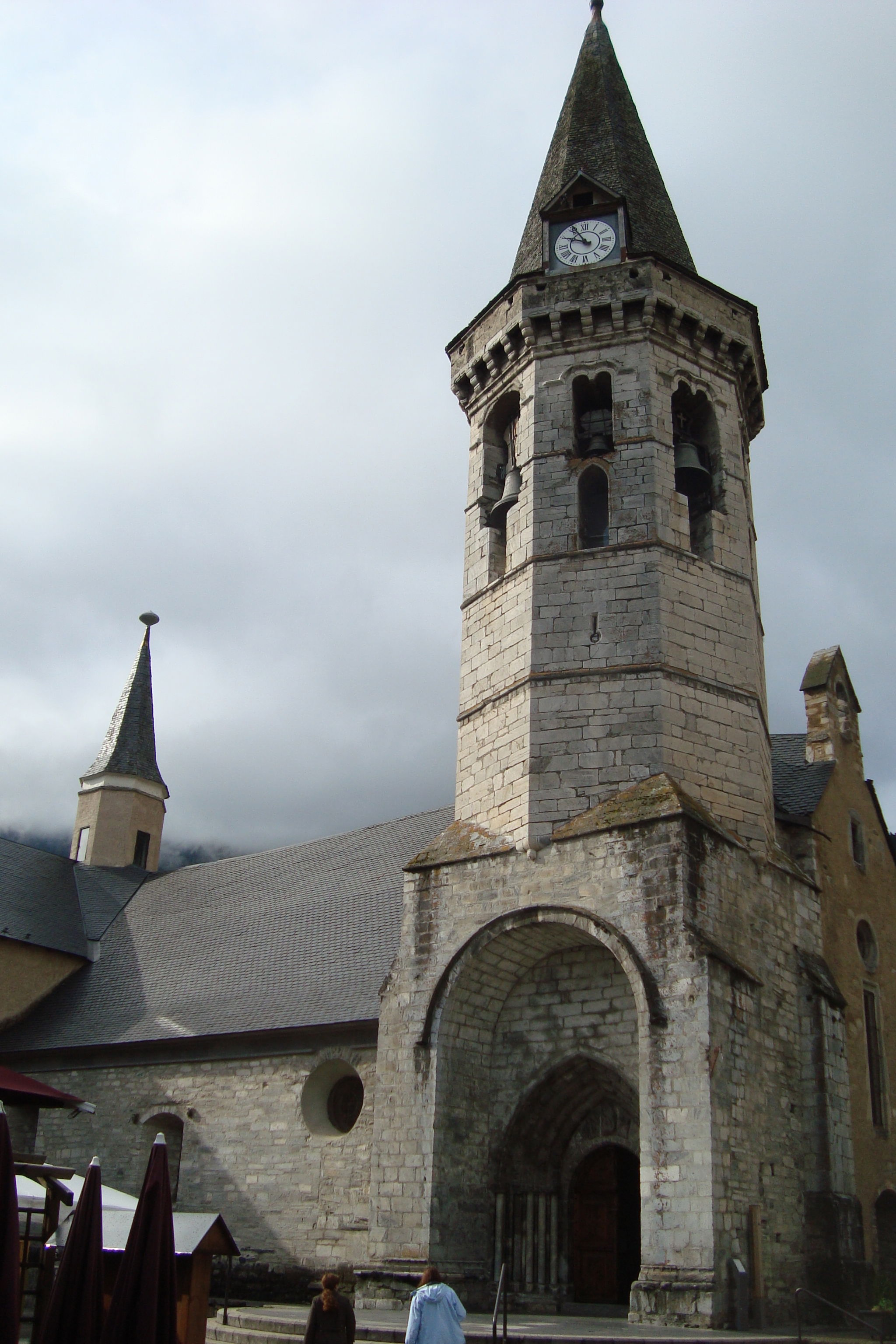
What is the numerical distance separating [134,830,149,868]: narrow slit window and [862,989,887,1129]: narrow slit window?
21.9 meters

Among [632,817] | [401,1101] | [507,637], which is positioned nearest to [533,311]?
[507,637]

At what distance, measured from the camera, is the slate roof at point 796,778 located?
17609 millimetres

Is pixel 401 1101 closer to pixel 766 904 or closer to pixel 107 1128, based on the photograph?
pixel 766 904

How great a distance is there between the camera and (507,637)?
17125 mm

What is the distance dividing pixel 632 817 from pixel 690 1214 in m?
4.36

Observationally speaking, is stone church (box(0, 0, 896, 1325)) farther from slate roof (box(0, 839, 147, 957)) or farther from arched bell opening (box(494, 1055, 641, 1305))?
slate roof (box(0, 839, 147, 957))

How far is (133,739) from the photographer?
34.8 m

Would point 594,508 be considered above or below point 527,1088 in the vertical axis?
above

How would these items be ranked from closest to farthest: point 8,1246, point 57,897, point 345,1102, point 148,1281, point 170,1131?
1. point 8,1246
2. point 148,1281
3. point 345,1102
4. point 170,1131
5. point 57,897

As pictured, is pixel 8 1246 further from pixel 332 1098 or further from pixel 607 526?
pixel 607 526

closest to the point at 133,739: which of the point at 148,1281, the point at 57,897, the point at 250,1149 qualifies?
the point at 57,897

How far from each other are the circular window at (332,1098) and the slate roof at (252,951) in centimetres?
78

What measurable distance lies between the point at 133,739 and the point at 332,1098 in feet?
60.8

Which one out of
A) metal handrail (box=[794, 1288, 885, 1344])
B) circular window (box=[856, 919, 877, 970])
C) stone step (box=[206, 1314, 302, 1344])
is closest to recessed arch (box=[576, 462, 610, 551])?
circular window (box=[856, 919, 877, 970])
